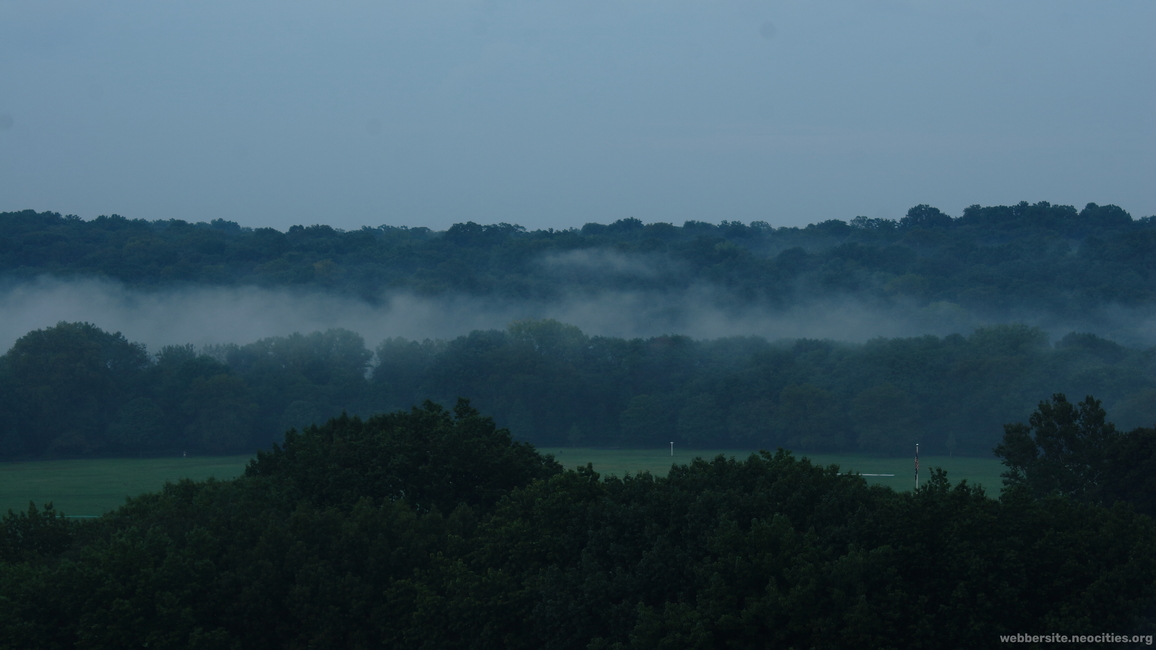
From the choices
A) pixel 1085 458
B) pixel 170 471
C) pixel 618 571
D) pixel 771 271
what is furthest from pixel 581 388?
pixel 618 571

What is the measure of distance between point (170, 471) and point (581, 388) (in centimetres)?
4309

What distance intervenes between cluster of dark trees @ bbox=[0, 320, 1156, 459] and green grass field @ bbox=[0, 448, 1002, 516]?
3198 mm

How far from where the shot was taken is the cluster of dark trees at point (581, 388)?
341ft

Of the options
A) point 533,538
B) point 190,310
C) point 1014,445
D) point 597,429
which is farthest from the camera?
point 190,310

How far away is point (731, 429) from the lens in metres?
109

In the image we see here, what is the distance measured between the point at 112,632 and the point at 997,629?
19.3 meters

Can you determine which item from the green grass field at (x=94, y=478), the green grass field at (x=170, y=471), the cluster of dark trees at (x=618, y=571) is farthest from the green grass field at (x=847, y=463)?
the cluster of dark trees at (x=618, y=571)

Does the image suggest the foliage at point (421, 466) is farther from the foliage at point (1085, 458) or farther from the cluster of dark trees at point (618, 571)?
the foliage at point (1085, 458)

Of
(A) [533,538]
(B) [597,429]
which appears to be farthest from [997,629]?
(B) [597,429]

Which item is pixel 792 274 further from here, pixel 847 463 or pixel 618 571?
pixel 618 571

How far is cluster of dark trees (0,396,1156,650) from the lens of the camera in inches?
915

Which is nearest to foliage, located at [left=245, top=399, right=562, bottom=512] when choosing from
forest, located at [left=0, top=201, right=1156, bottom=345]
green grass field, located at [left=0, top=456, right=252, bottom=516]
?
green grass field, located at [left=0, top=456, right=252, bottom=516]

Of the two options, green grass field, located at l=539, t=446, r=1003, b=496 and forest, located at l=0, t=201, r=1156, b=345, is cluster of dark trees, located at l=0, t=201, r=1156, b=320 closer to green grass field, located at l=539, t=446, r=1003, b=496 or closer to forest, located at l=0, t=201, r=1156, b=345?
forest, located at l=0, t=201, r=1156, b=345

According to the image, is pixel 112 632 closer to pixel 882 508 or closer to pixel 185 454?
pixel 882 508
